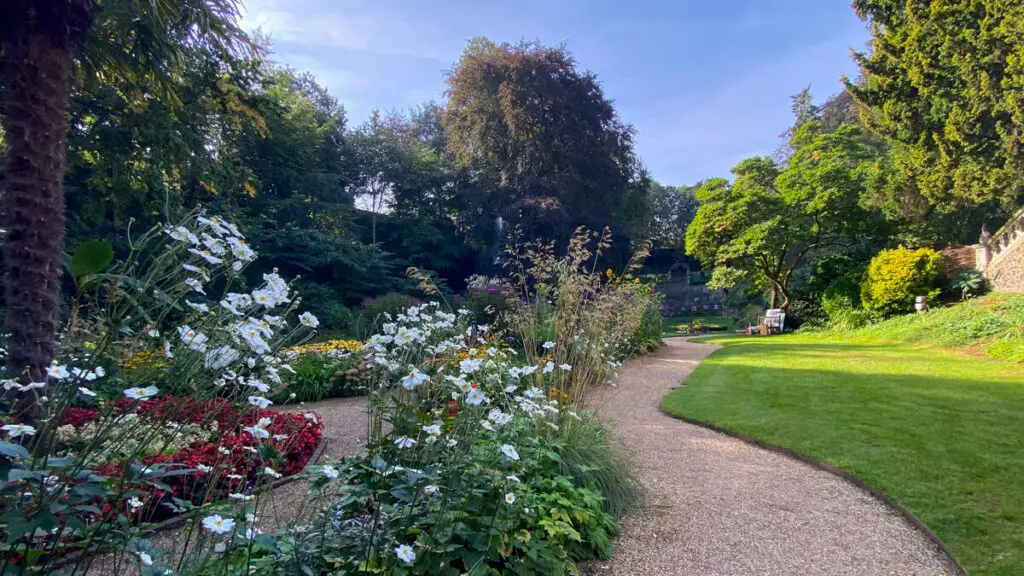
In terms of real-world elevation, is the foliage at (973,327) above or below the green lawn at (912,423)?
above

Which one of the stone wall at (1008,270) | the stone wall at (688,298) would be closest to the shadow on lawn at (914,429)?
the stone wall at (1008,270)

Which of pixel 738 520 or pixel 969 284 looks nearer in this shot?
pixel 738 520

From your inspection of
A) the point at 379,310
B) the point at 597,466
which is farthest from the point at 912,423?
the point at 379,310

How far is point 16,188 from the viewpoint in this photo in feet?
9.26

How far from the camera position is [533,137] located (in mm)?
16125

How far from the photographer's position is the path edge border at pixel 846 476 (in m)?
2.27

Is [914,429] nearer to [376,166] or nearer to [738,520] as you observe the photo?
[738,520]

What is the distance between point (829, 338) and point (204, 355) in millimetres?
12562

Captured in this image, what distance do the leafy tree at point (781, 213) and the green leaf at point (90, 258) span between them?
13.7 m

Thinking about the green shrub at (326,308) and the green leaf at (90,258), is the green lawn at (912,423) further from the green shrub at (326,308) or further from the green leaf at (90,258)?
the green shrub at (326,308)

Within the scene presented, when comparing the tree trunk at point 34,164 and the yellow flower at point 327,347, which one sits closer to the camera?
the tree trunk at point 34,164

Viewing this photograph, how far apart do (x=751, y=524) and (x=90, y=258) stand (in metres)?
2.87

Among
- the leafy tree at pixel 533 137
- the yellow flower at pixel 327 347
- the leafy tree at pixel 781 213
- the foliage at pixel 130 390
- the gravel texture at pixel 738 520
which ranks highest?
the leafy tree at pixel 533 137

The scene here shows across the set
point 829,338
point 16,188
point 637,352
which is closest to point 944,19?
point 829,338
